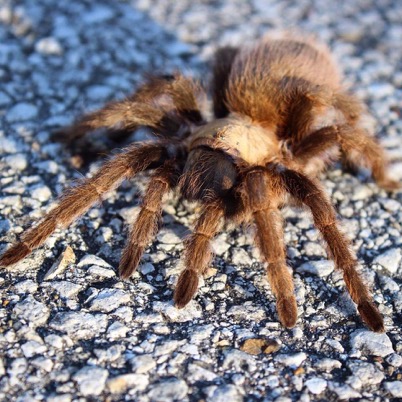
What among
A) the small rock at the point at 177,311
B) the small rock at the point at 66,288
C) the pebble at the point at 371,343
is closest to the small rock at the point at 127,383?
the small rock at the point at 177,311

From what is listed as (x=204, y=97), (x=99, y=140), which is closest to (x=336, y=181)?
(x=204, y=97)

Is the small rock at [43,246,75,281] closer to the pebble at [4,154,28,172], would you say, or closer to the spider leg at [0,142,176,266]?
the spider leg at [0,142,176,266]

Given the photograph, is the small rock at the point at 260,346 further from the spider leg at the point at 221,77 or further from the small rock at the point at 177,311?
the spider leg at the point at 221,77

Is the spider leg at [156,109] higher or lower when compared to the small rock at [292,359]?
higher

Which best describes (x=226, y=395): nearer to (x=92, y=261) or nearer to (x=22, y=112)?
(x=92, y=261)

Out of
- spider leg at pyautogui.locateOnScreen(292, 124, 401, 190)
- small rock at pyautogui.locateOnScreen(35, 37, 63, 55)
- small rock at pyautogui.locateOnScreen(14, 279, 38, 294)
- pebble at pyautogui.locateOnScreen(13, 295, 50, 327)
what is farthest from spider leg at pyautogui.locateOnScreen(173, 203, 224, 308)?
small rock at pyautogui.locateOnScreen(35, 37, 63, 55)

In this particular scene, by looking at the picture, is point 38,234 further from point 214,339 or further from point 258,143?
point 258,143
